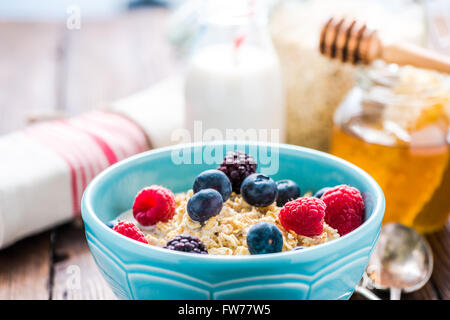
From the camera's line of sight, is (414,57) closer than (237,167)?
No

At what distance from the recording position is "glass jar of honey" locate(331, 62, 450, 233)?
740 mm

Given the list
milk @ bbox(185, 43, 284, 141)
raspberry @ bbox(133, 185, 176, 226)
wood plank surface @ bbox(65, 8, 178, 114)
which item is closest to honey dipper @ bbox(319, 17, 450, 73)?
milk @ bbox(185, 43, 284, 141)

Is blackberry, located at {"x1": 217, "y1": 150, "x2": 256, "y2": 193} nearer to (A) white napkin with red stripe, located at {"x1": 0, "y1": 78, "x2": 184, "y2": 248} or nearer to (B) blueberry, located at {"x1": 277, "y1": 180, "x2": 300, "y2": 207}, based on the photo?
(B) blueberry, located at {"x1": 277, "y1": 180, "x2": 300, "y2": 207}

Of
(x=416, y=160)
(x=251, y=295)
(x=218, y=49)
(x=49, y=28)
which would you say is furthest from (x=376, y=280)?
(x=49, y=28)

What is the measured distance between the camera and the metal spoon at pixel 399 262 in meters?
0.63

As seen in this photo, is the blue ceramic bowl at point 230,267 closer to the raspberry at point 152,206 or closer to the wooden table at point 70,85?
the raspberry at point 152,206

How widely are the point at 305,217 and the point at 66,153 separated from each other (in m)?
0.44

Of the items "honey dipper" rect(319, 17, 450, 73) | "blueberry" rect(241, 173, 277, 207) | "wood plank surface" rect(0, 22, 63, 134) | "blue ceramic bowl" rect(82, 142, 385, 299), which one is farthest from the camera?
"wood plank surface" rect(0, 22, 63, 134)

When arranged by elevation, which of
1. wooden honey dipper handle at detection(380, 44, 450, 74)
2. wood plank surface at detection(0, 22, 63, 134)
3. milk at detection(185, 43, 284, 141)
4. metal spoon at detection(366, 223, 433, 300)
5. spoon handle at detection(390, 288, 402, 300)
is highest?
wooden honey dipper handle at detection(380, 44, 450, 74)

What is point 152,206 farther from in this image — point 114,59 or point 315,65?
point 114,59

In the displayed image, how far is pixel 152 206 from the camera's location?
0.48 metres

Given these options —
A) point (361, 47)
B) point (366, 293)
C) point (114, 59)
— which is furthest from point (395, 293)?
point (114, 59)

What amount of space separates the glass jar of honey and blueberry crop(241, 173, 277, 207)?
33cm
